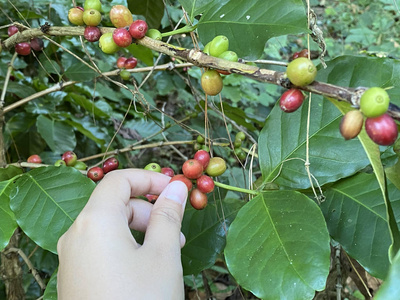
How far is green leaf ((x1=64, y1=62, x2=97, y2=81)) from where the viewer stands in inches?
62.9

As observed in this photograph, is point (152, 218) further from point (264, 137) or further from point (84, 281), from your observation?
point (264, 137)

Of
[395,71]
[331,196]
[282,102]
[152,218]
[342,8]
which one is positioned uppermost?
[282,102]

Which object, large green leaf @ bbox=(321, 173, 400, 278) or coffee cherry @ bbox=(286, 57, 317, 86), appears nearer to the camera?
coffee cherry @ bbox=(286, 57, 317, 86)

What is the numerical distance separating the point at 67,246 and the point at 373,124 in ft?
2.03

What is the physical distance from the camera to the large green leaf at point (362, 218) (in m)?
0.84

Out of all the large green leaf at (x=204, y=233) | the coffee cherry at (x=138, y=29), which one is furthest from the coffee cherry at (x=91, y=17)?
the large green leaf at (x=204, y=233)

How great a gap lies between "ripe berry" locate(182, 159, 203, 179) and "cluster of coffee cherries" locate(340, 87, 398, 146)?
0.44 metres

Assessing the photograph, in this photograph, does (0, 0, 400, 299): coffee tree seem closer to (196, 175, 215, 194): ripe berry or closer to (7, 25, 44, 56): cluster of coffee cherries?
(196, 175, 215, 194): ripe berry

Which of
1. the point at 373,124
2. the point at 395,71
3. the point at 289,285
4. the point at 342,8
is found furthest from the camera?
the point at 342,8

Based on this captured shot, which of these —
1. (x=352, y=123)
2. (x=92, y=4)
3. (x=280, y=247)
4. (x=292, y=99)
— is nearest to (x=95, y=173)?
(x=92, y=4)

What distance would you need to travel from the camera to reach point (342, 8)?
5.62m

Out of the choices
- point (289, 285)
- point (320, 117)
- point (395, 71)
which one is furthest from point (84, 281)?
point (395, 71)

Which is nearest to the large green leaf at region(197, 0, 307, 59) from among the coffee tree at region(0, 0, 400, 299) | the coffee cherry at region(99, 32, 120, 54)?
the coffee tree at region(0, 0, 400, 299)

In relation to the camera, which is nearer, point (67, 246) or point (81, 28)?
point (67, 246)
